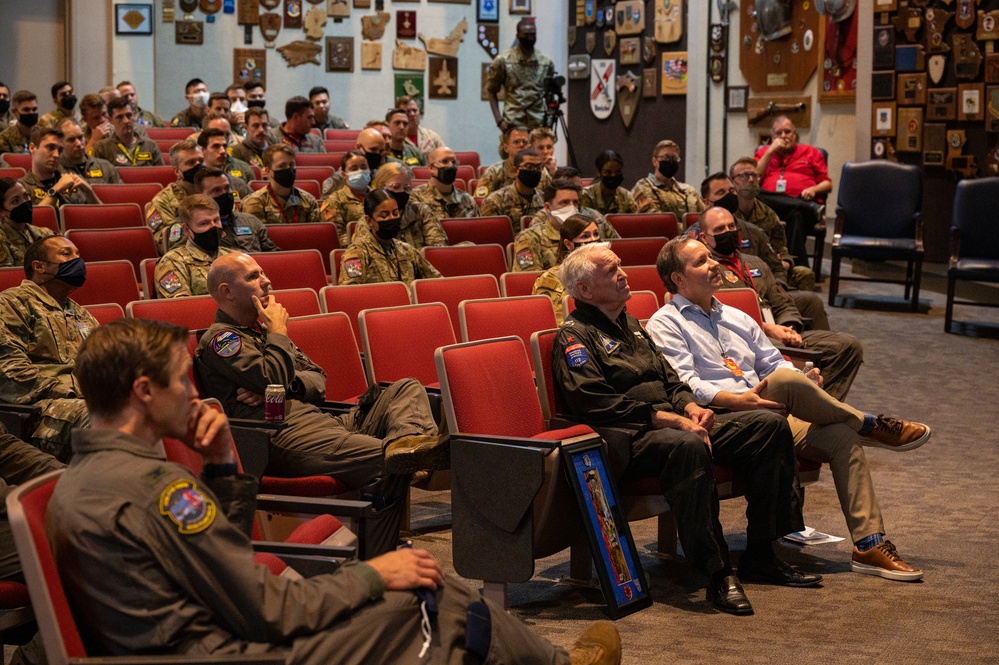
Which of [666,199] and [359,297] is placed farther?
[666,199]

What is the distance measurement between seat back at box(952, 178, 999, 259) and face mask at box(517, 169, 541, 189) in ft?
10.1

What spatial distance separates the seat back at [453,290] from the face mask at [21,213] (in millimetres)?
1936

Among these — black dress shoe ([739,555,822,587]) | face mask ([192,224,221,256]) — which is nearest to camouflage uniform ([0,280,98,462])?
face mask ([192,224,221,256])

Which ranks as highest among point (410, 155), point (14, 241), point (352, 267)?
point (410, 155)

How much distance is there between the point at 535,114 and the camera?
38.7 ft

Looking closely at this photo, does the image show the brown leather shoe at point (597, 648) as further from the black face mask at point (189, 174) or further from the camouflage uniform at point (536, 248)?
the black face mask at point (189, 174)

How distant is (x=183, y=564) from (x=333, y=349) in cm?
240

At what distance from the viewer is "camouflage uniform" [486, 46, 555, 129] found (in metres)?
11.6

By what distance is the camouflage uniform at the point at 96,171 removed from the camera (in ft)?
26.7

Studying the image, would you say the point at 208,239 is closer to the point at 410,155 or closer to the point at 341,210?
the point at 341,210

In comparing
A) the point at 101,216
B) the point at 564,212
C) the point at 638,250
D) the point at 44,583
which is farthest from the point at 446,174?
the point at 44,583

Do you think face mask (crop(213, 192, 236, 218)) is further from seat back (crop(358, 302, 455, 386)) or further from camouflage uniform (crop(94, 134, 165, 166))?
camouflage uniform (crop(94, 134, 165, 166))

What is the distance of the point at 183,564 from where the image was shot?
1.90 m

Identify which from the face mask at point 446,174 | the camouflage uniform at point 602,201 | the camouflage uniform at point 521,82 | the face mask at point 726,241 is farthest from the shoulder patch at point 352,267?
the camouflage uniform at point 521,82
